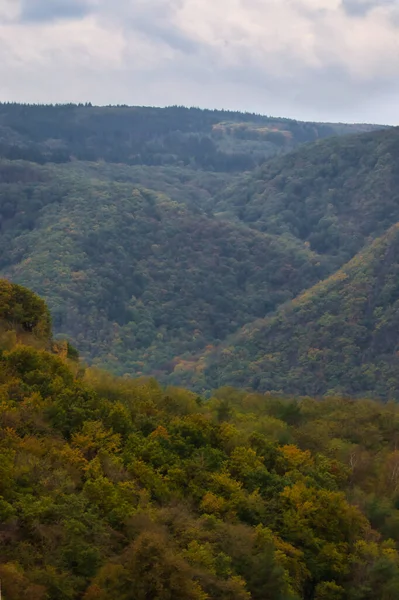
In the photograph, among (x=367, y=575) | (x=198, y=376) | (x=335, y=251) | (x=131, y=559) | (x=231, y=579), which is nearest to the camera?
(x=131, y=559)

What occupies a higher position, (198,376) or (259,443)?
(259,443)

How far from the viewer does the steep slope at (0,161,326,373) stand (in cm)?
15512

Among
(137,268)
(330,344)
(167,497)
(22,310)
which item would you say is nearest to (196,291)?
(137,268)

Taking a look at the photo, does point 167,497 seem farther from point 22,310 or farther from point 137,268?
point 137,268

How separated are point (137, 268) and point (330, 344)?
196 feet

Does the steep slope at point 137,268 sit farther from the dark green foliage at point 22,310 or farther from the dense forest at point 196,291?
the dark green foliage at point 22,310

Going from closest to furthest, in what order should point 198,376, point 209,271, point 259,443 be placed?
point 259,443, point 198,376, point 209,271

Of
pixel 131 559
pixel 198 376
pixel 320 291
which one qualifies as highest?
pixel 131 559

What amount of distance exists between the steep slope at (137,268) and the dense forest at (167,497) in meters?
96.5

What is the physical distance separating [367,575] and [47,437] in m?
12.1

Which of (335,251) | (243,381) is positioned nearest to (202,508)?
(243,381)

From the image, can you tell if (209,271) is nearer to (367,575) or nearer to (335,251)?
(335,251)

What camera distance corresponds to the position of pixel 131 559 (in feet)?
90.1

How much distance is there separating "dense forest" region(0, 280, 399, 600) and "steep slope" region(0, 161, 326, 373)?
9654 cm
